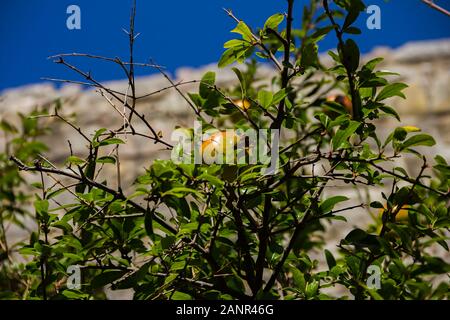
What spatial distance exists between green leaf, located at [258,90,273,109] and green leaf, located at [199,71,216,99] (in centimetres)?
12

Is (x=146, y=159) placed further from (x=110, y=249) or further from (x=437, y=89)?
(x=110, y=249)

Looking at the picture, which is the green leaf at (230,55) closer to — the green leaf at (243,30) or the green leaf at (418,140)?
the green leaf at (243,30)

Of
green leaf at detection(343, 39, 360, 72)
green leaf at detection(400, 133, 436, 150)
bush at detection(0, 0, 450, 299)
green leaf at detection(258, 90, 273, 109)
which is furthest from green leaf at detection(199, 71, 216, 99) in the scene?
green leaf at detection(400, 133, 436, 150)

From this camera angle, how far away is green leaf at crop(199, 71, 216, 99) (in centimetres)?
88

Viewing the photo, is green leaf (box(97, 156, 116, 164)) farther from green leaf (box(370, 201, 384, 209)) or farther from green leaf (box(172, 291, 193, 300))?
green leaf (box(370, 201, 384, 209))

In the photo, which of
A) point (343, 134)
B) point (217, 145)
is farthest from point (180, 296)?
point (343, 134)

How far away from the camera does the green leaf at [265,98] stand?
0.79 m

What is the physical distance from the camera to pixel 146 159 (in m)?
2.61

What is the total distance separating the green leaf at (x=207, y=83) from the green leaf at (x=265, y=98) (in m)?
0.12

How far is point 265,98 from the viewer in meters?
0.80

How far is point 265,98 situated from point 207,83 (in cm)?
13

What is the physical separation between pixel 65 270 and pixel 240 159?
376 mm

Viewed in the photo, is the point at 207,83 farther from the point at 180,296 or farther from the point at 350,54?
the point at 180,296
